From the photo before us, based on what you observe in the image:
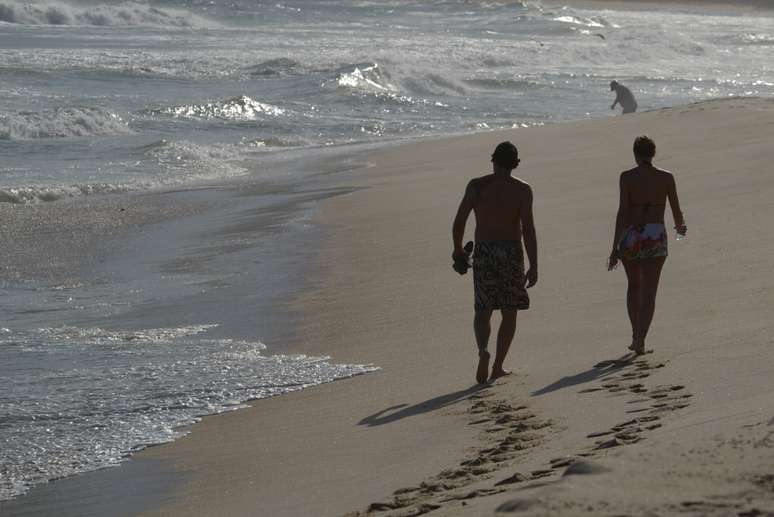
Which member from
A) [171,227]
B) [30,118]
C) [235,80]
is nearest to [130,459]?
[171,227]

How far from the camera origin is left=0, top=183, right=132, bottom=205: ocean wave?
15.5 meters

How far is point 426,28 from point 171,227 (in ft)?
145

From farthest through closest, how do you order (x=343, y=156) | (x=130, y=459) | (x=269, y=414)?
(x=343, y=156) → (x=269, y=414) → (x=130, y=459)

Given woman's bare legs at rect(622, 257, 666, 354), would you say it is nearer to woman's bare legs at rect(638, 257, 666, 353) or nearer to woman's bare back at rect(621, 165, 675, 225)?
woman's bare legs at rect(638, 257, 666, 353)

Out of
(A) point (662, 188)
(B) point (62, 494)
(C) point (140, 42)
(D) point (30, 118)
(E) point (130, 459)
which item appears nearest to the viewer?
(B) point (62, 494)

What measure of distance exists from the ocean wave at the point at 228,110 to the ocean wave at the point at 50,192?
8303mm

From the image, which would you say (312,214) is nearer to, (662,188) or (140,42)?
(662,188)

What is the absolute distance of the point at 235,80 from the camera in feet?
108

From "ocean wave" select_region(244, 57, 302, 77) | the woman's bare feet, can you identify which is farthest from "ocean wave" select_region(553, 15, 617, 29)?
the woman's bare feet

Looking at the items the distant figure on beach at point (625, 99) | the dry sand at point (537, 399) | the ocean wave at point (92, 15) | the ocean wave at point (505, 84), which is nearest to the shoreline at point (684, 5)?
the ocean wave at point (92, 15)

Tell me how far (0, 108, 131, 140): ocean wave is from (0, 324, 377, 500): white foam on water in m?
13.5

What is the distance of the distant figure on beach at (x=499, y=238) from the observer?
6.48 meters

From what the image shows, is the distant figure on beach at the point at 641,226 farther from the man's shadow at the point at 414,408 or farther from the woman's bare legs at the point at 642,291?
the man's shadow at the point at 414,408

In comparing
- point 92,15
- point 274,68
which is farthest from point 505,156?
point 92,15
